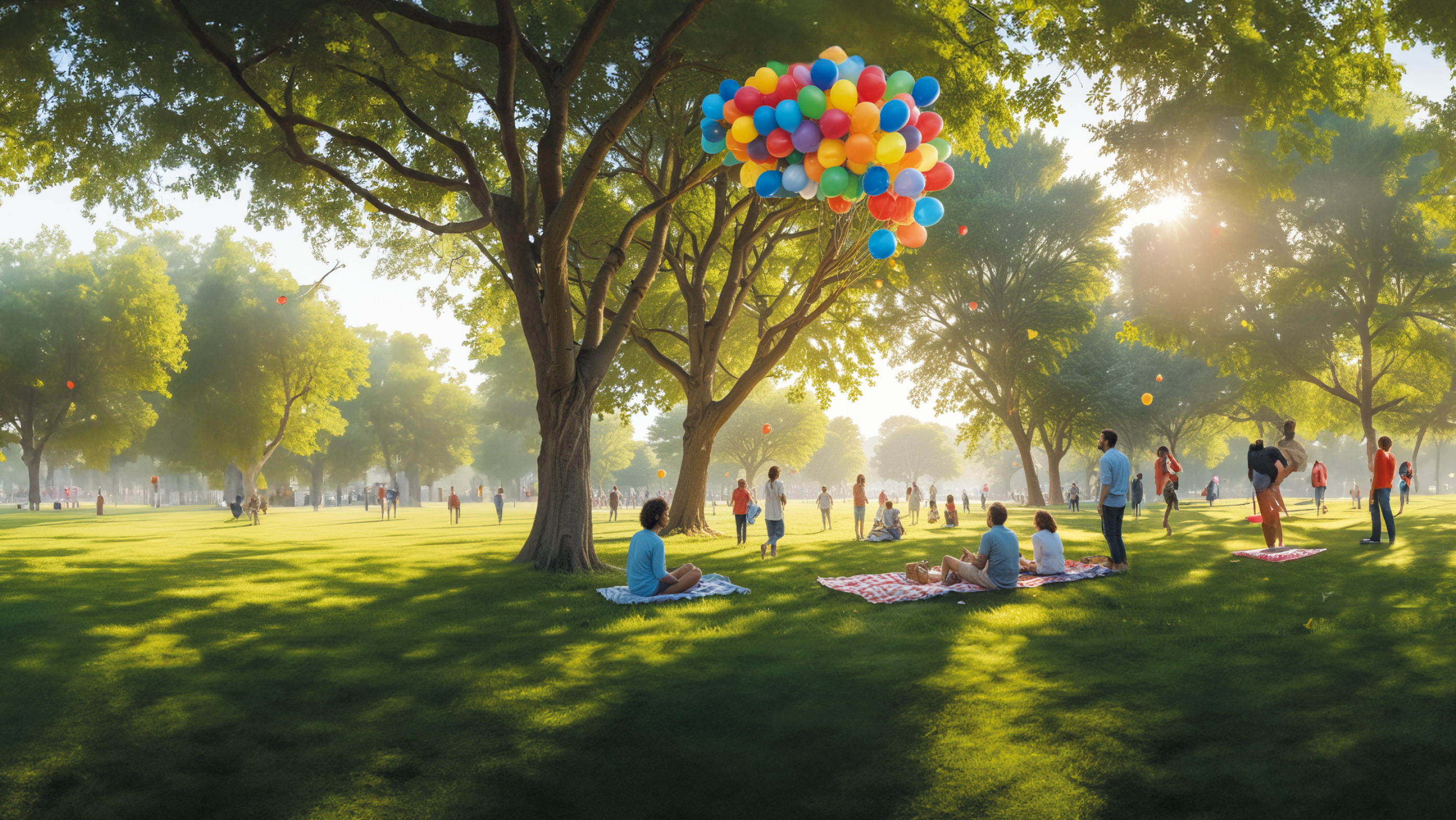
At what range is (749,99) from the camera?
27.4ft

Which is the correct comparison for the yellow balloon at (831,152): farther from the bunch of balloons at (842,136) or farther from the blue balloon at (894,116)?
the blue balloon at (894,116)


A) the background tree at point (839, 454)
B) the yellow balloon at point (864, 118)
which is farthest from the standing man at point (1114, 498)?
the background tree at point (839, 454)

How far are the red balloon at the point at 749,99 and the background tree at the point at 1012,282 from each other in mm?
23832

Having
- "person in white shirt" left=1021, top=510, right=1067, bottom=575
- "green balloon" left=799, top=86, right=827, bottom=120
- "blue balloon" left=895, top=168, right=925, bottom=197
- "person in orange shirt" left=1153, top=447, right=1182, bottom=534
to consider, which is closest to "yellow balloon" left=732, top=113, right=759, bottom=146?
"green balloon" left=799, top=86, right=827, bottom=120

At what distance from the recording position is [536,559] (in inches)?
522

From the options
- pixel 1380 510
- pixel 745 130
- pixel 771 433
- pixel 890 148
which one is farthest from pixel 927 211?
pixel 771 433

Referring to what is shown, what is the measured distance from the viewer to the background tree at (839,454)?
302 ft

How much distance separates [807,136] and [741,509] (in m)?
11.0

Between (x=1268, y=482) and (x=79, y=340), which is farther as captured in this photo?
(x=79, y=340)

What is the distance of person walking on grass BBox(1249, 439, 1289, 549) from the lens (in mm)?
12828

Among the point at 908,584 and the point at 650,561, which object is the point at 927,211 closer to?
the point at 908,584

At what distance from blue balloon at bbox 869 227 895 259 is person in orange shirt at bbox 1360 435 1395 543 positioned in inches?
362

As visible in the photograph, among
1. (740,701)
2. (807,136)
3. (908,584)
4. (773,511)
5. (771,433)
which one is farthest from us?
(771,433)

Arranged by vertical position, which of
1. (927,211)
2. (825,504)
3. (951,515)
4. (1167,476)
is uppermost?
(927,211)
